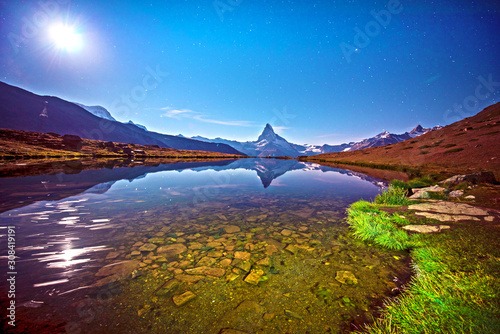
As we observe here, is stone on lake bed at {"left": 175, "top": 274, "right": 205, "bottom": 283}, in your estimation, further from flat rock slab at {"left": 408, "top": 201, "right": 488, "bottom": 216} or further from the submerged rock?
the submerged rock

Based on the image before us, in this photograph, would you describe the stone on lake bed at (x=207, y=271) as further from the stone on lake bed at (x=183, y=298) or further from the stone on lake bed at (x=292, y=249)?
the stone on lake bed at (x=292, y=249)

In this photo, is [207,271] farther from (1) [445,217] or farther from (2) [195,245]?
(1) [445,217]

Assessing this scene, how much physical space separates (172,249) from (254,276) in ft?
11.3

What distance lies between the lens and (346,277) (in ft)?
18.5

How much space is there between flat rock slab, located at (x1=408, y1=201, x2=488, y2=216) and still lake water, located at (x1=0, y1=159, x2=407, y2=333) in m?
4.94

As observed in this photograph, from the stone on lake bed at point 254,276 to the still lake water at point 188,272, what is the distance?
0.03 meters

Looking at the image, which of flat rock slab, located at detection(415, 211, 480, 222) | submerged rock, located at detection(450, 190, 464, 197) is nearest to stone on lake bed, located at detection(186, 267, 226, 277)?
flat rock slab, located at detection(415, 211, 480, 222)

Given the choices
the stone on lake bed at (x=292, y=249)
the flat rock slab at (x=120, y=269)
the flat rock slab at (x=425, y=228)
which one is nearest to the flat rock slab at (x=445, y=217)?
the flat rock slab at (x=425, y=228)

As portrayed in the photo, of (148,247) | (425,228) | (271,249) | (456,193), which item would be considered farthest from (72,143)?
(456,193)

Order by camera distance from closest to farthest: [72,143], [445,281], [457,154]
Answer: [445,281], [457,154], [72,143]

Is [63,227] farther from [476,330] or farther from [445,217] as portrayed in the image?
[445,217]

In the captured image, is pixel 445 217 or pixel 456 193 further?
pixel 456 193

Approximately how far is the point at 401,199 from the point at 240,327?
14.6 metres

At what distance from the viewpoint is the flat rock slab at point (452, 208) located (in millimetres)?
9656
